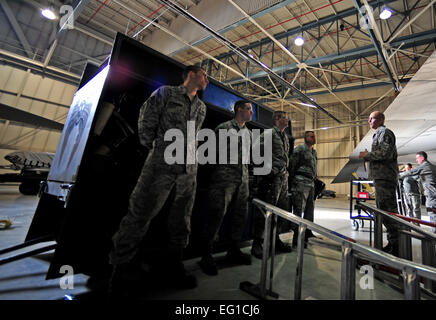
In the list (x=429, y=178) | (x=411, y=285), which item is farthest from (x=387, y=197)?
(x=429, y=178)

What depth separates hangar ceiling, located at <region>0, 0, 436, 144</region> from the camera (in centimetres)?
622

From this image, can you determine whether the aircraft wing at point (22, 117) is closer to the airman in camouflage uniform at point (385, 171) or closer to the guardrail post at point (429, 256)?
the airman in camouflage uniform at point (385, 171)

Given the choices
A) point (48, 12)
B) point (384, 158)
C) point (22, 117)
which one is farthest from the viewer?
point (22, 117)

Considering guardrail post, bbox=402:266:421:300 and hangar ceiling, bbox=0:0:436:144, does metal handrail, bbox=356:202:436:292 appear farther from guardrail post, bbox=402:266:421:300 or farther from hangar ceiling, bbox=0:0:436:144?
hangar ceiling, bbox=0:0:436:144

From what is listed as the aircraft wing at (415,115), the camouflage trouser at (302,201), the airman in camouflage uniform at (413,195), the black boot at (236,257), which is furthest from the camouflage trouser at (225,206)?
the airman in camouflage uniform at (413,195)

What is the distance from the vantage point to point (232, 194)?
7.30ft

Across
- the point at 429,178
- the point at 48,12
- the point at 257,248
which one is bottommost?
the point at 257,248

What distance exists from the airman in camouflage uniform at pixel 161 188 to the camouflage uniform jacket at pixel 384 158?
2614 millimetres

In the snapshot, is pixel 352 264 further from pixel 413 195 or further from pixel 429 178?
pixel 413 195

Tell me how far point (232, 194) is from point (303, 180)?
64.2 inches

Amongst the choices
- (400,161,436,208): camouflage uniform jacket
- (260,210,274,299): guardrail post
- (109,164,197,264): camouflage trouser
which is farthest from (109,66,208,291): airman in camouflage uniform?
(400,161,436,208): camouflage uniform jacket

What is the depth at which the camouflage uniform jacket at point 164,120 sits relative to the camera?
1.64 metres
